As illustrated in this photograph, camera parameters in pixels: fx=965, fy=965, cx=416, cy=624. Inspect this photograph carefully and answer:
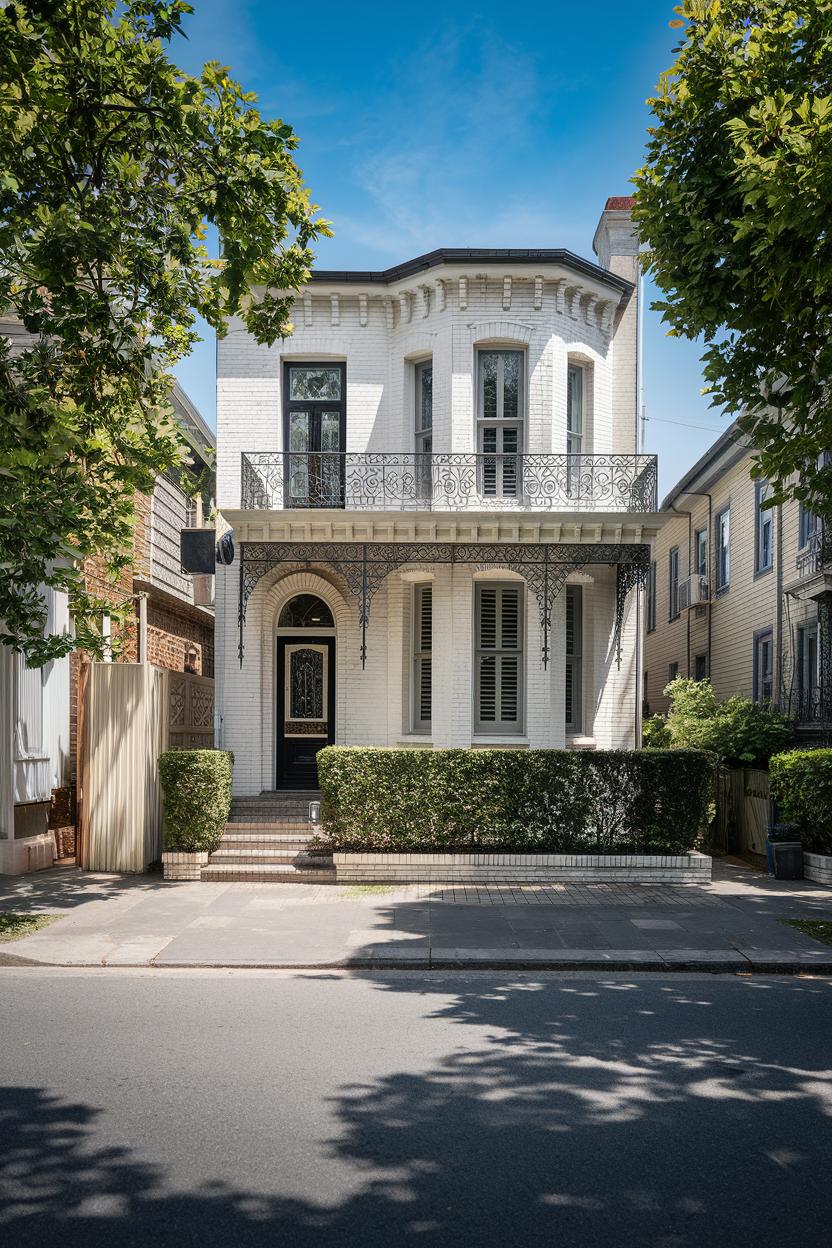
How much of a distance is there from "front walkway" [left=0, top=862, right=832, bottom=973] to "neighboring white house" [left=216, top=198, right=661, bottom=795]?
12.3 ft

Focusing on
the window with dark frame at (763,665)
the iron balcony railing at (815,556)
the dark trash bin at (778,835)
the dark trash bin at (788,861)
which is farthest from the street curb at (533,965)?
the window with dark frame at (763,665)

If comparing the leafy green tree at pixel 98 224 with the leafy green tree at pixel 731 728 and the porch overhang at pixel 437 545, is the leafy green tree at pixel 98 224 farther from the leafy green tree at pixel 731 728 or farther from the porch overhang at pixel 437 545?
the leafy green tree at pixel 731 728

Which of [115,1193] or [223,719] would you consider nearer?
[115,1193]

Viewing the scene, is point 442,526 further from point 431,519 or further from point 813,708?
point 813,708

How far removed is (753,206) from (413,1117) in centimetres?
738

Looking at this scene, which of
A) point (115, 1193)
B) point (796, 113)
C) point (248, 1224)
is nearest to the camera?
point (248, 1224)

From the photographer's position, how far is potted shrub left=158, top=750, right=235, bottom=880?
12867mm

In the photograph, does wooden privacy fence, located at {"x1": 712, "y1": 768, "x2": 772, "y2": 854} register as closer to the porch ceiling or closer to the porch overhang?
the porch overhang

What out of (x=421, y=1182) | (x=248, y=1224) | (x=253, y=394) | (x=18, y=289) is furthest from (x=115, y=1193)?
(x=253, y=394)

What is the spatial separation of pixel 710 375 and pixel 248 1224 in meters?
8.22

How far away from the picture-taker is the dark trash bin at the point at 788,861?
13227 mm

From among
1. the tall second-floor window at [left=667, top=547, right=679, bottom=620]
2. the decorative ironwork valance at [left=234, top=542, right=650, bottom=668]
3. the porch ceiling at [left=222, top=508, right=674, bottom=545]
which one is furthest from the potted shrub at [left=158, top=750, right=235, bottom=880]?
the tall second-floor window at [left=667, top=547, right=679, bottom=620]

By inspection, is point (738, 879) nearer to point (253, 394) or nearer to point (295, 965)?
point (295, 965)

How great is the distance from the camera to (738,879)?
1338 cm
